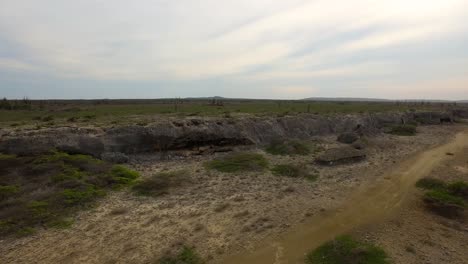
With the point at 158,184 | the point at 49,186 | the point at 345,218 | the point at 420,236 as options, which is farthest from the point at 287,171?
the point at 49,186

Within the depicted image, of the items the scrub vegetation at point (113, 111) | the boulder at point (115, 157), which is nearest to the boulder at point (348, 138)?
the scrub vegetation at point (113, 111)

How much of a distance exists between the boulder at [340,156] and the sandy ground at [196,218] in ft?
5.34

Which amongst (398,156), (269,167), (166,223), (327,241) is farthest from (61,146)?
(398,156)

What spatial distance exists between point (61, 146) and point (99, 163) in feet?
9.77

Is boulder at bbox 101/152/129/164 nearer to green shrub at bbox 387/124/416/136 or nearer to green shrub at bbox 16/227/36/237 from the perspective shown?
green shrub at bbox 16/227/36/237

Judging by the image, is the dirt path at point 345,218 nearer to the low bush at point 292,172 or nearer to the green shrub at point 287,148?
the low bush at point 292,172

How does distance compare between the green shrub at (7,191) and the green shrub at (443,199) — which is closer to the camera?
the green shrub at (7,191)

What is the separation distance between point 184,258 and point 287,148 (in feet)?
56.2

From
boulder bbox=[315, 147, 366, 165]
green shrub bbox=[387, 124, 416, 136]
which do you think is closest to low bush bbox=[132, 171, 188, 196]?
boulder bbox=[315, 147, 366, 165]

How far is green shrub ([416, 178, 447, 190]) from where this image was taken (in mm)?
17727

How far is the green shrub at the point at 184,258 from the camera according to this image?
10492 mm

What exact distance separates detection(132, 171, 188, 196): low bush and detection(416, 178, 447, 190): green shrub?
517 inches

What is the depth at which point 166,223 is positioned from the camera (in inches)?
516

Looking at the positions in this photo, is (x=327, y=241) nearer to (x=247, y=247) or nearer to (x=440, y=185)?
(x=247, y=247)
